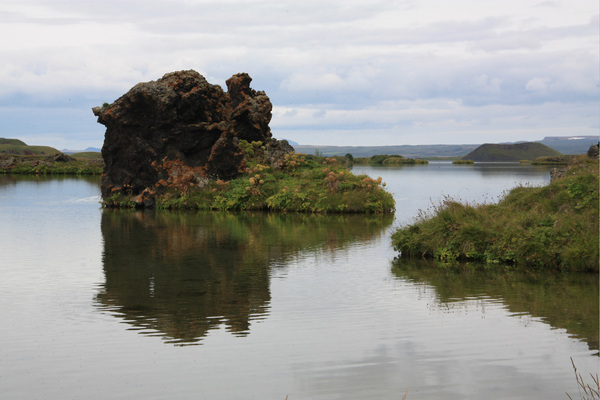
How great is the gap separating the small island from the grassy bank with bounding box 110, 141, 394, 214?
Result: 0.18 ft

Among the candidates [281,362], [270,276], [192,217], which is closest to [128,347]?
[281,362]

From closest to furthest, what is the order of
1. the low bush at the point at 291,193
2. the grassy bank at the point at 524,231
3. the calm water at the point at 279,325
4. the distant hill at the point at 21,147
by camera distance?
1. the calm water at the point at 279,325
2. the grassy bank at the point at 524,231
3. the low bush at the point at 291,193
4. the distant hill at the point at 21,147

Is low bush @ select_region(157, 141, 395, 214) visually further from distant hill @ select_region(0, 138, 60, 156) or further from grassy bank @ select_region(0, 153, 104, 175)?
distant hill @ select_region(0, 138, 60, 156)

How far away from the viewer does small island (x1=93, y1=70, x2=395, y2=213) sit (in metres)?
34.9

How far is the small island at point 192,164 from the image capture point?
3488cm

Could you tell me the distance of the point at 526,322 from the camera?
11469 millimetres

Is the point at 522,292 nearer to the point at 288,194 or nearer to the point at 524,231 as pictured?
the point at 524,231

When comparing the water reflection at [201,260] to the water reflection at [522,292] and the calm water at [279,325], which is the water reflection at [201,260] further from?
the water reflection at [522,292]

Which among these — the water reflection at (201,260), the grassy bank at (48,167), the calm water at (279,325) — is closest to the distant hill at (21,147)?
the grassy bank at (48,167)

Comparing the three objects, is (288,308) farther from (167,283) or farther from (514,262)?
(514,262)

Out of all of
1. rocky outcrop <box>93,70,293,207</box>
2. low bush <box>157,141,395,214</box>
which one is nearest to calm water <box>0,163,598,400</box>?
low bush <box>157,141,395,214</box>

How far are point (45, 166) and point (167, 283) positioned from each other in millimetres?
81621

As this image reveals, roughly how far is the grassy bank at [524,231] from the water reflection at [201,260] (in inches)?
143

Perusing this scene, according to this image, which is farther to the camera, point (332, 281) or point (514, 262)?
point (514, 262)
